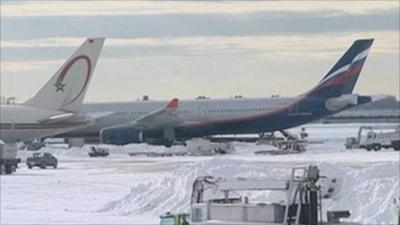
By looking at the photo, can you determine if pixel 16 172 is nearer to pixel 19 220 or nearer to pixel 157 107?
pixel 19 220

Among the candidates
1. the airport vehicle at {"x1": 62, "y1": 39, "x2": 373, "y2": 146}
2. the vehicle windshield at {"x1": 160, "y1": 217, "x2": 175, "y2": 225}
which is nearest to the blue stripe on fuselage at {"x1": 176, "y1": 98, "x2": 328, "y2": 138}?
the airport vehicle at {"x1": 62, "y1": 39, "x2": 373, "y2": 146}

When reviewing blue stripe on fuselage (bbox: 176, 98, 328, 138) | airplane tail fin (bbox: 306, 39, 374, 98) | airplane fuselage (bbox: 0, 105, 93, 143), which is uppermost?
airplane tail fin (bbox: 306, 39, 374, 98)

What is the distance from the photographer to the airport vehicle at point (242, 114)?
251ft

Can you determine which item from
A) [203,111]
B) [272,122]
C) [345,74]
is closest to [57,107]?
[203,111]

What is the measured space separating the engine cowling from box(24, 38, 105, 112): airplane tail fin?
1113 centimetres

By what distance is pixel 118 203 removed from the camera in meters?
27.2

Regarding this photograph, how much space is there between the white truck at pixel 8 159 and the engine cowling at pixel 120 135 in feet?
84.3

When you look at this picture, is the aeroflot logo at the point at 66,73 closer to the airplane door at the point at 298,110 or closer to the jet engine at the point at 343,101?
the airplane door at the point at 298,110

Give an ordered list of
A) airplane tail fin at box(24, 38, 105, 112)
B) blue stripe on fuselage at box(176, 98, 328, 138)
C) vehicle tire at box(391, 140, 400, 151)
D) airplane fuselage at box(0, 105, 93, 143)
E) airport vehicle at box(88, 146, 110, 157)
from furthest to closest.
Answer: blue stripe on fuselage at box(176, 98, 328, 138) < vehicle tire at box(391, 140, 400, 151) < airport vehicle at box(88, 146, 110, 157) < airplane tail fin at box(24, 38, 105, 112) < airplane fuselage at box(0, 105, 93, 143)

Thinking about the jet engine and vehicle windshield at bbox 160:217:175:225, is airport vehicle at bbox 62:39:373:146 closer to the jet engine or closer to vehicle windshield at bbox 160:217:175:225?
the jet engine

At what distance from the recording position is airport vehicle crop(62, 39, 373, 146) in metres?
76.4

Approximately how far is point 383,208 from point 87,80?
4433cm

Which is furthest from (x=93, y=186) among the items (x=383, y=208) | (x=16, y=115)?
(x=16, y=115)

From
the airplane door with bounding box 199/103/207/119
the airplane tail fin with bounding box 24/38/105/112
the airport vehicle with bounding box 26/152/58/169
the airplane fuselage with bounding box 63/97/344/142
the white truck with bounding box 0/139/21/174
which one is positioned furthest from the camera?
the airplane door with bounding box 199/103/207/119
